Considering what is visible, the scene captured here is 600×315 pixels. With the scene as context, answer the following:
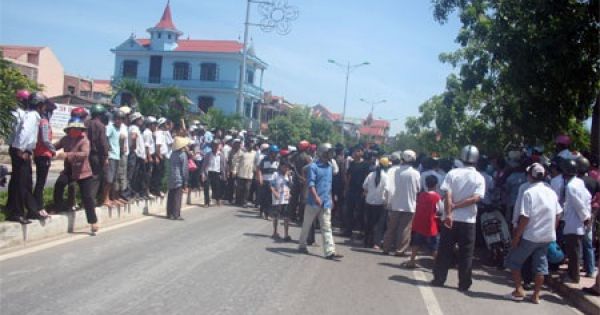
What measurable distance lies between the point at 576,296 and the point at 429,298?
233cm

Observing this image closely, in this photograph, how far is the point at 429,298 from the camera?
7324mm

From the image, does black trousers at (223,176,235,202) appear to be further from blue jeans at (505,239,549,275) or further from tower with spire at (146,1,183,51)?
tower with spire at (146,1,183,51)

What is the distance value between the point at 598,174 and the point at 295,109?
4145cm

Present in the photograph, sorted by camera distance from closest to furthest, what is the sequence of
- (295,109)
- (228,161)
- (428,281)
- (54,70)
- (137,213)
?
(428,281) → (137,213) → (228,161) → (295,109) → (54,70)

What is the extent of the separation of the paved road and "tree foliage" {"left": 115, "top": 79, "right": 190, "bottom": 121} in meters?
11.9

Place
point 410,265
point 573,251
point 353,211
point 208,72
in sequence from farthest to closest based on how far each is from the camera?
point 208,72, point 353,211, point 410,265, point 573,251

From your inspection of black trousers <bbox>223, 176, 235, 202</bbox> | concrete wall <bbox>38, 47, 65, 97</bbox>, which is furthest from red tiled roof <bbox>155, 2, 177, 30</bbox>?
black trousers <bbox>223, 176, 235, 202</bbox>

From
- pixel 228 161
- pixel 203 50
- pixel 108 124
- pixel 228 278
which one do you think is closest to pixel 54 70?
pixel 203 50

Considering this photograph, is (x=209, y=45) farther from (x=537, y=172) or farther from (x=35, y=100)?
(x=537, y=172)

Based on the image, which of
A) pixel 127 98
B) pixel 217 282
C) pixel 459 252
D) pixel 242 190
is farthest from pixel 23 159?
pixel 127 98

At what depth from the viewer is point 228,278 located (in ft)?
24.2

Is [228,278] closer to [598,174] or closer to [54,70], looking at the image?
[598,174]

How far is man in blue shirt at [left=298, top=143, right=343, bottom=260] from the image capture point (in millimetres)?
9641

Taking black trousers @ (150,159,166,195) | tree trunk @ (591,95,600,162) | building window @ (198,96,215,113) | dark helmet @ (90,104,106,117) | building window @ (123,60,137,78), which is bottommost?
black trousers @ (150,159,166,195)
